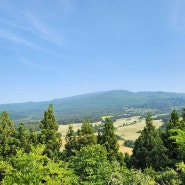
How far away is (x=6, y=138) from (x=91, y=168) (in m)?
15.1

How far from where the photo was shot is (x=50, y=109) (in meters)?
38.7

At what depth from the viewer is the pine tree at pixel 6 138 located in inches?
1428

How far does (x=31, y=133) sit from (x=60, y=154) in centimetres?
521

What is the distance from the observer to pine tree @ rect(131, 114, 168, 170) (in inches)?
1479

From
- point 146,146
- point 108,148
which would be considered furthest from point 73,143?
point 146,146

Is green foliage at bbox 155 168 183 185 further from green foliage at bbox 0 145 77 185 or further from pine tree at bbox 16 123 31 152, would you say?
pine tree at bbox 16 123 31 152

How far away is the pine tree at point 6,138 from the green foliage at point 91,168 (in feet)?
38.3

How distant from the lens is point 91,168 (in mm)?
26828

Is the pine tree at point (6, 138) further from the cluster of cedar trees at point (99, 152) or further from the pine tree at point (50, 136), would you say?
the pine tree at point (50, 136)

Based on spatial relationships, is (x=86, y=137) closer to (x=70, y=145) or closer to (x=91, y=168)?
(x=70, y=145)

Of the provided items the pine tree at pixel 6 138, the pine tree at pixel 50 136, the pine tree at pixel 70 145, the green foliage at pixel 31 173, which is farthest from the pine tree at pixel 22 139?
the green foliage at pixel 31 173

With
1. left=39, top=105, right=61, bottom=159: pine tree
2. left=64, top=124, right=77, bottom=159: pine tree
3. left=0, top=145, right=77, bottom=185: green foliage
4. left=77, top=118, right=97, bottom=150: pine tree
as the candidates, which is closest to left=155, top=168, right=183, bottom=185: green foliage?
left=77, top=118, right=97, bottom=150: pine tree

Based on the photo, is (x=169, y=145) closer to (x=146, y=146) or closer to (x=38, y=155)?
(x=146, y=146)

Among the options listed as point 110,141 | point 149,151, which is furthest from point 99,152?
point 149,151
